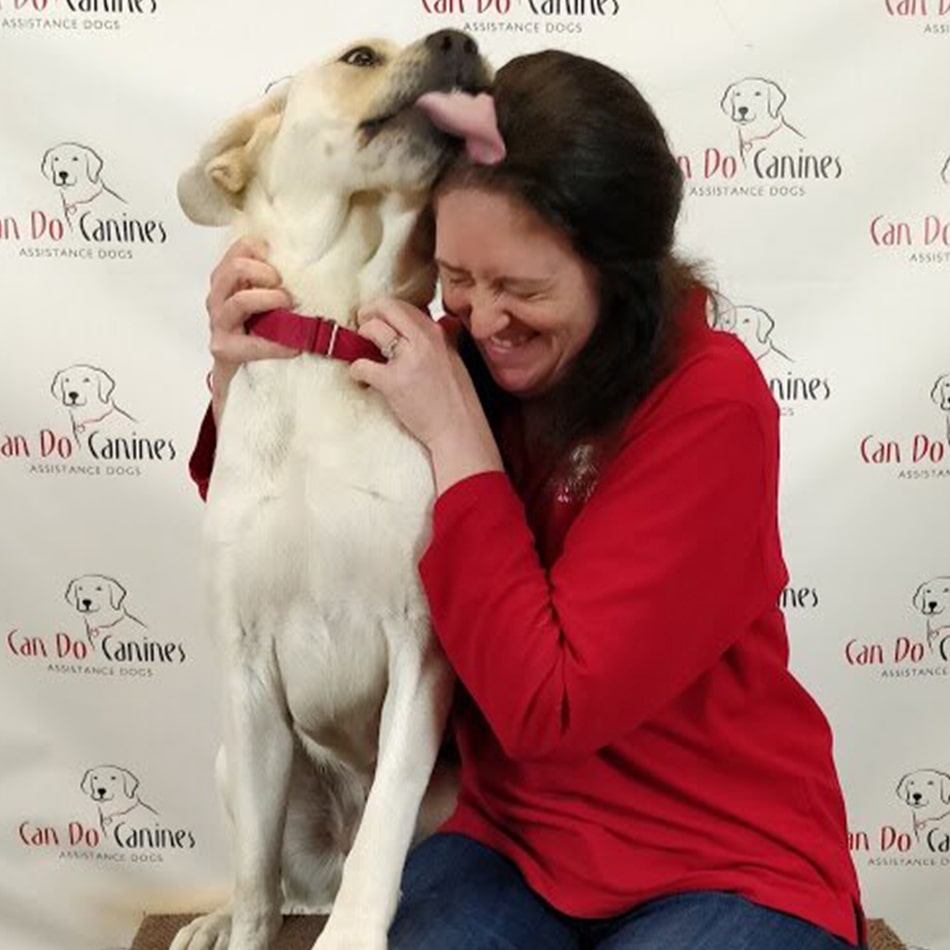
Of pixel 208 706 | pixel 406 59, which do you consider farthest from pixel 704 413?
pixel 208 706

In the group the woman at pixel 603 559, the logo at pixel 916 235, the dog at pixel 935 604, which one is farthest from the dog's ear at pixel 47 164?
the dog at pixel 935 604

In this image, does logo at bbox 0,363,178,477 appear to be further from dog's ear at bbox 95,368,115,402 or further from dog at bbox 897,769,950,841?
dog at bbox 897,769,950,841

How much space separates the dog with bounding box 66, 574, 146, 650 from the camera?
2557 millimetres

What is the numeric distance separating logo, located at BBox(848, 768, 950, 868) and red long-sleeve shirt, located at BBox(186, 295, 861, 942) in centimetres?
113

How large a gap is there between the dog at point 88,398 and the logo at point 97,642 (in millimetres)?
276

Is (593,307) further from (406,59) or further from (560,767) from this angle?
(560,767)

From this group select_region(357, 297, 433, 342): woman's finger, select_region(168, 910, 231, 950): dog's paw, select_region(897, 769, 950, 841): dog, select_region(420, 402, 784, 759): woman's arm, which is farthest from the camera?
select_region(897, 769, 950, 841): dog

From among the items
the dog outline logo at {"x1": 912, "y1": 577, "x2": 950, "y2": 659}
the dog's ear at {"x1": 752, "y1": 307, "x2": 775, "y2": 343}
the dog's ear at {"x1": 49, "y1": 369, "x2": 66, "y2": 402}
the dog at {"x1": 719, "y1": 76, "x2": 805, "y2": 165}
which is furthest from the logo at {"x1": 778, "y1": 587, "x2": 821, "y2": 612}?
the dog's ear at {"x1": 49, "y1": 369, "x2": 66, "y2": 402}

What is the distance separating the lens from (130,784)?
2635mm

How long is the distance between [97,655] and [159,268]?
27.9 inches

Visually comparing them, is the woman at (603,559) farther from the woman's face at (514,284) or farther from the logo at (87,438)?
the logo at (87,438)

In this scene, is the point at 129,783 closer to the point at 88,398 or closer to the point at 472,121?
the point at 88,398

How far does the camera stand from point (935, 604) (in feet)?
8.20

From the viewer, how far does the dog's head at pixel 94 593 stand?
2.55 m
